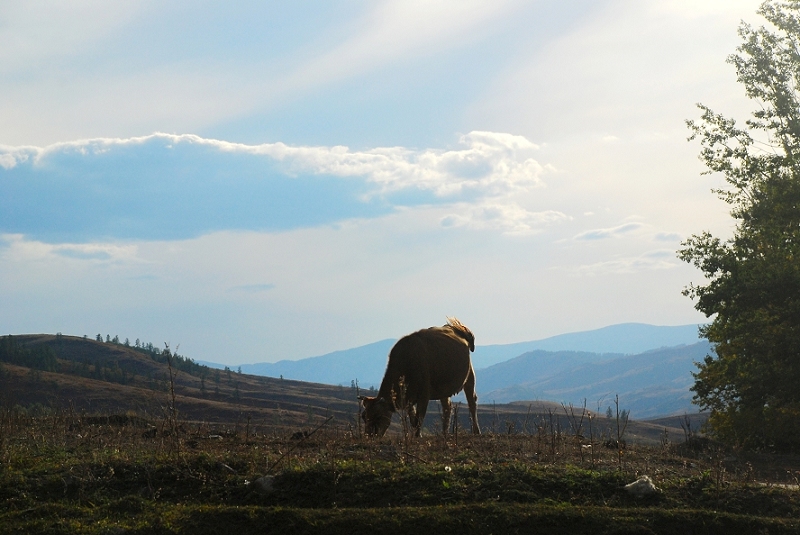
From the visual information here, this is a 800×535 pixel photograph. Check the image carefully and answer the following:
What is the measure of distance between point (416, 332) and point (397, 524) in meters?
9.94

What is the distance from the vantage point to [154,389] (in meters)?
82.9

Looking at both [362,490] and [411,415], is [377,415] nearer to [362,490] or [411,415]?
[411,415]

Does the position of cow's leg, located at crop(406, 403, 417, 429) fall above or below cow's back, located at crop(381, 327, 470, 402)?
below

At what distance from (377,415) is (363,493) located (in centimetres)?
637

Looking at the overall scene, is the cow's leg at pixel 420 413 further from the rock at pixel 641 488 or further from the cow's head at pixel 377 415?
the rock at pixel 641 488

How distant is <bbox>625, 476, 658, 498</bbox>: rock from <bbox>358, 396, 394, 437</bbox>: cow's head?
7.03 metres

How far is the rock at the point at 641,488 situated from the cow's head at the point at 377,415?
23.1 feet

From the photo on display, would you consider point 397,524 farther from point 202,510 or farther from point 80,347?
point 80,347

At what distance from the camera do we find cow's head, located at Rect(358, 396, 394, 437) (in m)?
17.5

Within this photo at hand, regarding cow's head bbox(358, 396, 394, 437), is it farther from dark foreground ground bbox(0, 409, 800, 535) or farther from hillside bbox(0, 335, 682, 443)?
hillside bbox(0, 335, 682, 443)

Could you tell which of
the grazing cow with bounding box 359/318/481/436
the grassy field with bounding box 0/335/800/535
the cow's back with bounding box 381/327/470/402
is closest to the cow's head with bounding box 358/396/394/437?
the grazing cow with bounding box 359/318/481/436

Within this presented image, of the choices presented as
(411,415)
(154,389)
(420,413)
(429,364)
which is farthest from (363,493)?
(154,389)

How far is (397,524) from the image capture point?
392 inches

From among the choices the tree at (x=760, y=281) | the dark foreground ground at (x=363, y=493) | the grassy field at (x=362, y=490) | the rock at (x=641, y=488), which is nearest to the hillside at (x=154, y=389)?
the tree at (x=760, y=281)
